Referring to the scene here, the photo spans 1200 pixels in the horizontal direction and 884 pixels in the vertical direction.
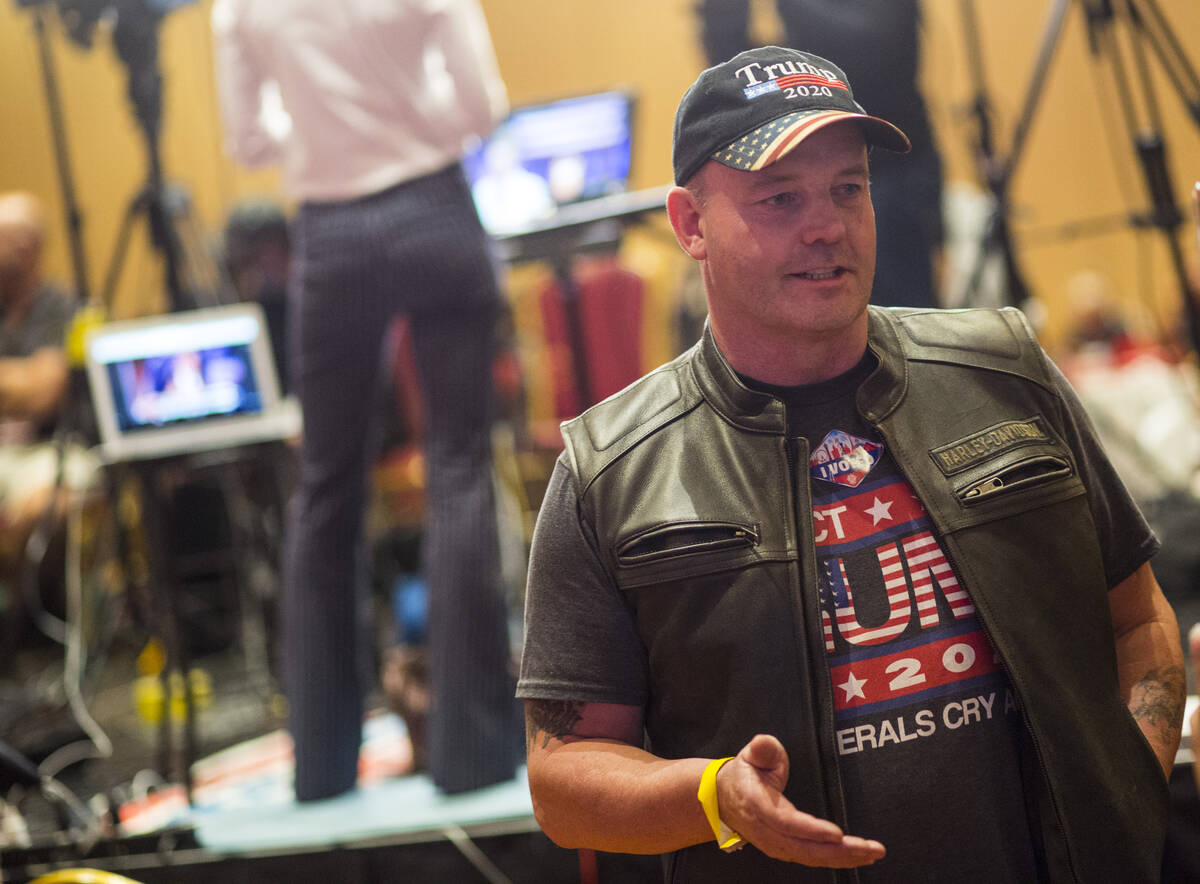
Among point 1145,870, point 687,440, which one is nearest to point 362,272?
point 687,440

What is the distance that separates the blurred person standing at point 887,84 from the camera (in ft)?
4.64

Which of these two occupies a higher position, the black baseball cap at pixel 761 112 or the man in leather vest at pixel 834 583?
the black baseball cap at pixel 761 112

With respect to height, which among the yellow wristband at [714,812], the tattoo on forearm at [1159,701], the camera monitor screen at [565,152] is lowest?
the tattoo on forearm at [1159,701]

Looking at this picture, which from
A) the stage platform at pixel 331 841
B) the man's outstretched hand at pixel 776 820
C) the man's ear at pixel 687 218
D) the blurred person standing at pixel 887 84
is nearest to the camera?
the man's outstretched hand at pixel 776 820

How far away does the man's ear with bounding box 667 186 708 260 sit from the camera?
3.85 feet

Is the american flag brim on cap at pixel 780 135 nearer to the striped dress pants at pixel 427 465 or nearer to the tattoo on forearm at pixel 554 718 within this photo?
the tattoo on forearm at pixel 554 718

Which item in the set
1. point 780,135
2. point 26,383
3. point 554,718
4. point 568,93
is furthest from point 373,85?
point 568,93

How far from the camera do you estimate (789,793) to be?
1085 mm

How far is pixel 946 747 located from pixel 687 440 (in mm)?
398

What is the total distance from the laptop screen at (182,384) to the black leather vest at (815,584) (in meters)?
1.70

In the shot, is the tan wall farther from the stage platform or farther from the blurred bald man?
the stage platform

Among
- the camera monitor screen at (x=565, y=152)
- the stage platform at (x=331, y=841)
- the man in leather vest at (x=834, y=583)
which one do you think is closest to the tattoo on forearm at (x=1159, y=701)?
the man in leather vest at (x=834, y=583)

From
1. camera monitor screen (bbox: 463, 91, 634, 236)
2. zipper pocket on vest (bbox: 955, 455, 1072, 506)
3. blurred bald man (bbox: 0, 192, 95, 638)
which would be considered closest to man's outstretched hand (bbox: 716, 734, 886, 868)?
zipper pocket on vest (bbox: 955, 455, 1072, 506)

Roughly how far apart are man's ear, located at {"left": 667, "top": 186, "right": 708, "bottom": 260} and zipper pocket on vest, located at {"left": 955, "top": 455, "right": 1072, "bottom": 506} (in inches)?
14.3
